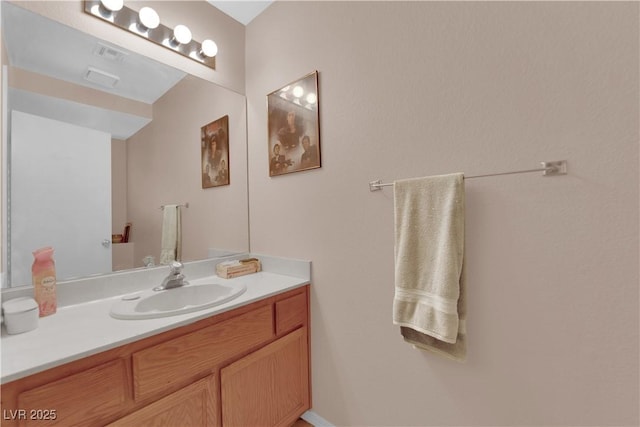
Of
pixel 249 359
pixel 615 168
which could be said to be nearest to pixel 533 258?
pixel 615 168

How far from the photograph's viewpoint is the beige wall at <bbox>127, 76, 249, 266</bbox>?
4.54 ft

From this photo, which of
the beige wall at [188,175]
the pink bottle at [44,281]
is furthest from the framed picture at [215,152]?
the pink bottle at [44,281]

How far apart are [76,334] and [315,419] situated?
1.24 m

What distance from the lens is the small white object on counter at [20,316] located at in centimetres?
83

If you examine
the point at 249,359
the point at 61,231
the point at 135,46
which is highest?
the point at 135,46

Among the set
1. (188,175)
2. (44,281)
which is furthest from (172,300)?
(188,175)

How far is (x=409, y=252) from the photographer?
104 centimetres

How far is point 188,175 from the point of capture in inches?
63.0

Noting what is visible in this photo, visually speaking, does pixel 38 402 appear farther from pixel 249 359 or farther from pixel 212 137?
pixel 212 137

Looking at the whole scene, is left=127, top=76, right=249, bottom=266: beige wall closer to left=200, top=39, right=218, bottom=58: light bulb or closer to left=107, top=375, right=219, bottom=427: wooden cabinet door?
left=200, top=39, right=218, bottom=58: light bulb

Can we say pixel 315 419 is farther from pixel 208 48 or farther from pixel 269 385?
pixel 208 48

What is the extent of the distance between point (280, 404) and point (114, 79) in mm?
1815

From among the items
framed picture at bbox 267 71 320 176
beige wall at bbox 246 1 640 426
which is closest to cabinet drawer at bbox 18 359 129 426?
beige wall at bbox 246 1 640 426

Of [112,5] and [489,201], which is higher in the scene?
[112,5]
